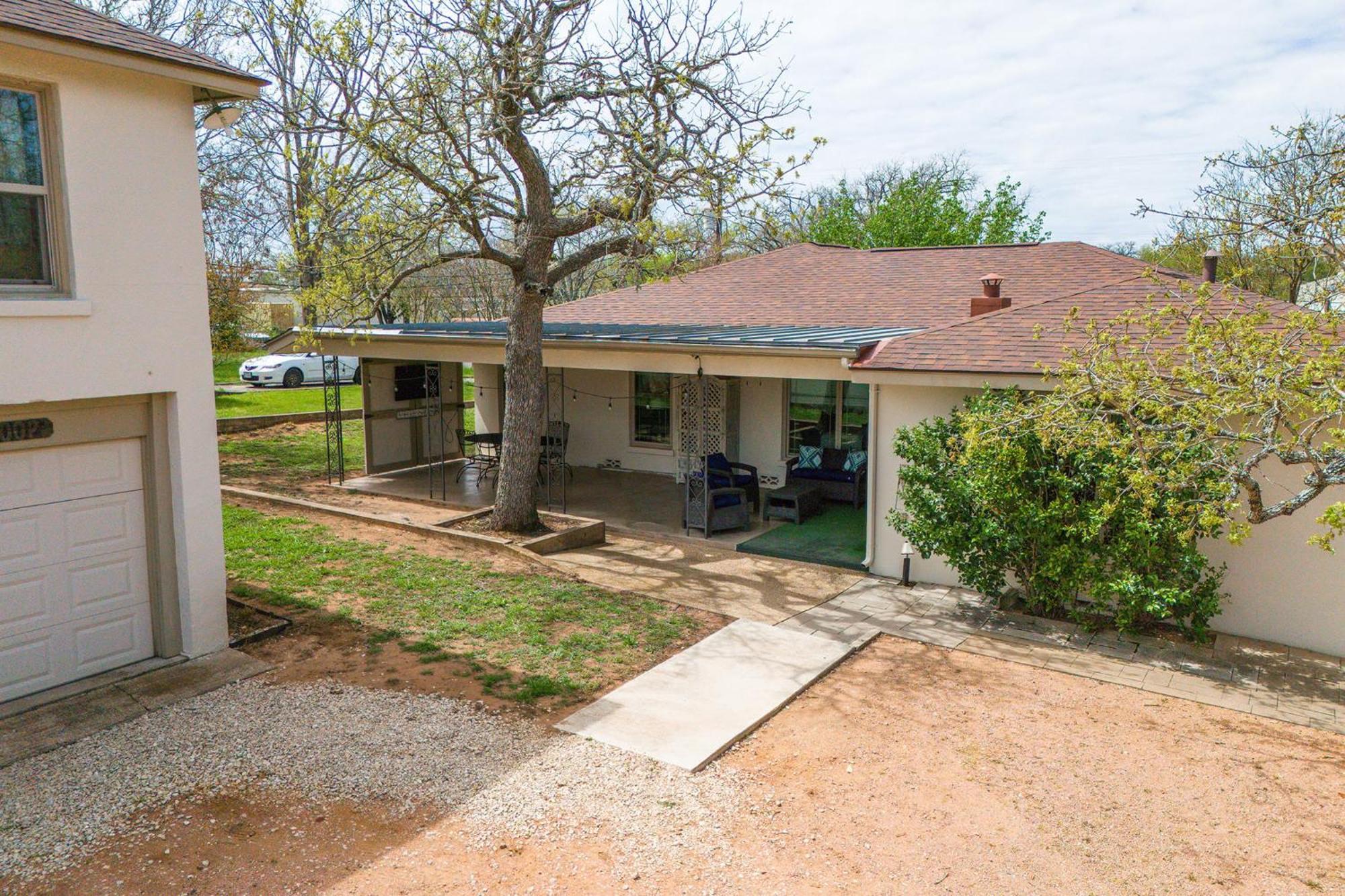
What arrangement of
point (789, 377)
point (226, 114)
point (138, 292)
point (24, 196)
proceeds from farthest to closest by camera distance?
point (789, 377)
point (226, 114)
point (138, 292)
point (24, 196)

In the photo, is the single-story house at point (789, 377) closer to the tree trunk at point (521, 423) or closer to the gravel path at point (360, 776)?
the tree trunk at point (521, 423)

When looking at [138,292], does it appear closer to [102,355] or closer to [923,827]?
[102,355]

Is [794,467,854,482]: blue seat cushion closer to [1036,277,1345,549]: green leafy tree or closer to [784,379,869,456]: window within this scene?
[784,379,869,456]: window

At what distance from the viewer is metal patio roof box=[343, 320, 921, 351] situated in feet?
38.3

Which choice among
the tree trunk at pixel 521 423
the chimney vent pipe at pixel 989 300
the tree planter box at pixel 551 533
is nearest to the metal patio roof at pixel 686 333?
the tree trunk at pixel 521 423

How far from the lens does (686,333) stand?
13.5m

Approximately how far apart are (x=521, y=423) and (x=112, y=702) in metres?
6.28

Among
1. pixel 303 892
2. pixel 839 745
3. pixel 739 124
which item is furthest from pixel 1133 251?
pixel 303 892

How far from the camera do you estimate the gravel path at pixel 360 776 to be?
18.0 feet

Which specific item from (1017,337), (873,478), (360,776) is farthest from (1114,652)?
(360,776)

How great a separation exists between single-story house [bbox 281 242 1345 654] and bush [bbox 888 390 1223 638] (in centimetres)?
68

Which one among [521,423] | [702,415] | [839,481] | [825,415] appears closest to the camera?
[521,423]

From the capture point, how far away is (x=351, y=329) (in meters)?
14.7

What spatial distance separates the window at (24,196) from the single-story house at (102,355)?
0.03 feet
